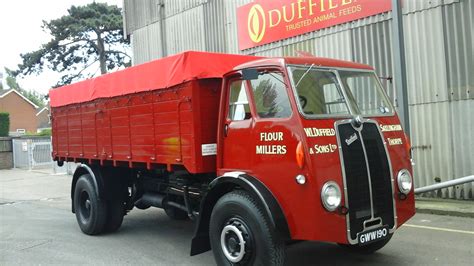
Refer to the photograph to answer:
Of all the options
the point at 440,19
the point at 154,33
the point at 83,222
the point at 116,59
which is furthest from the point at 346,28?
the point at 116,59

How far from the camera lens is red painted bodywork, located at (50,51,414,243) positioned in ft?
15.0

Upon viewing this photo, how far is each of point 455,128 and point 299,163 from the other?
6.35 metres

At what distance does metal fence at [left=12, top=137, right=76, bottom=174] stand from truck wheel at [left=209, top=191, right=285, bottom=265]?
2121 centimetres

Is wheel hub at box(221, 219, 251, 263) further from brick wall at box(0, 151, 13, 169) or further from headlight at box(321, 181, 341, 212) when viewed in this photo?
brick wall at box(0, 151, 13, 169)

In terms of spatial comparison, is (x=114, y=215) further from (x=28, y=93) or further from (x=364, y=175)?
(x=28, y=93)

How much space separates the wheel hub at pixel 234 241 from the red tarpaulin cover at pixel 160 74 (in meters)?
1.81

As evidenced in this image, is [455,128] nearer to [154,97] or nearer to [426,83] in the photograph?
[426,83]

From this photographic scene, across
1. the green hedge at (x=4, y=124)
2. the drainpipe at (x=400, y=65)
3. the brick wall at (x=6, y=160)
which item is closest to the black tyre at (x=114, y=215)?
the drainpipe at (x=400, y=65)

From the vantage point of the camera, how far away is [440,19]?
9.77 m

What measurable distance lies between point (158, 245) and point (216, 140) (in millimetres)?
2263

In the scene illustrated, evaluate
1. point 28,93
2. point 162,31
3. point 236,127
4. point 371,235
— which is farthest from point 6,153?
point 28,93

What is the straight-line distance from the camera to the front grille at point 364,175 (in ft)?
15.5

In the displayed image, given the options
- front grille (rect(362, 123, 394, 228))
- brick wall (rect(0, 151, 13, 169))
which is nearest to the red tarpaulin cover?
front grille (rect(362, 123, 394, 228))

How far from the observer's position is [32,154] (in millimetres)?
24812
